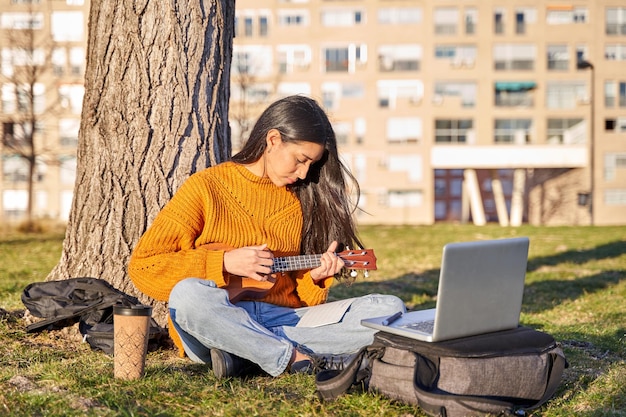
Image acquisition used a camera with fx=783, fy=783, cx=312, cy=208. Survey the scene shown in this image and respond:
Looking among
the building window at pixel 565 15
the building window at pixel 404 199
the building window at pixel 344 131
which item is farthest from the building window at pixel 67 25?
the building window at pixel 565 15

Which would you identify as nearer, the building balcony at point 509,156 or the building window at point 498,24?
the building balcony at point 509,156

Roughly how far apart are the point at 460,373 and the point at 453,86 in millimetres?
36271

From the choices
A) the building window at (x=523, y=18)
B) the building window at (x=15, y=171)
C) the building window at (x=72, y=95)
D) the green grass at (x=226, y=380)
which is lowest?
the building window at (x=15, y=171)

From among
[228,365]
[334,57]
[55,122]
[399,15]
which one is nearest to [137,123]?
[228,365]

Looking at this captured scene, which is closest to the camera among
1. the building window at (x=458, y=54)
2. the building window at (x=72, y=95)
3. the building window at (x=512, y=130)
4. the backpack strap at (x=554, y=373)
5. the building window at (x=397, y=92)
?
the backpack strap at (x=554, y=373)

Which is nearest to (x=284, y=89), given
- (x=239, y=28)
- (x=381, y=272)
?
(x=239, y=28)

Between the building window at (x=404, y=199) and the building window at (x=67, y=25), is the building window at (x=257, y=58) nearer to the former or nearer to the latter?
the building window at (x=67, y=25)

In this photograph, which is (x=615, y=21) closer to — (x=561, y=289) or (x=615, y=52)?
(x=615, y=52)

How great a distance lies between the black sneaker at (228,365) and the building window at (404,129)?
34.9 metres

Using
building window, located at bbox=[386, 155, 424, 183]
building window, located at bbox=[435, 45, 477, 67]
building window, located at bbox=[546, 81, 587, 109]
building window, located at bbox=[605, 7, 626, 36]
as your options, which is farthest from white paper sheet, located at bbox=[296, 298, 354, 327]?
building window, located at bbox=[605, 7, 626, 36]

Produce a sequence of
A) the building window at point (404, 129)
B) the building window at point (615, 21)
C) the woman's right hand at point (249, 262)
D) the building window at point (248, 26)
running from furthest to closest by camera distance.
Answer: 1. the building window at point (248, 26)
2. the building window at point (615, 21)
3. the building window at point (404, 129)
4. the woman's right hand at point (249, 262)

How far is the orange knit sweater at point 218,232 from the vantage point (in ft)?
11.5

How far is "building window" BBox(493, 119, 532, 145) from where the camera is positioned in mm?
37406

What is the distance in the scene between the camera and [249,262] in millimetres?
3443
